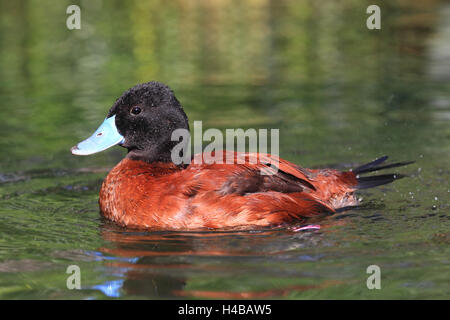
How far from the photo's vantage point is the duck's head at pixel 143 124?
6.00m

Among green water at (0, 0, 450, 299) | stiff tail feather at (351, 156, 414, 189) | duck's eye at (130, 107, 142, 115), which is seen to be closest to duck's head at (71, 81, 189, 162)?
duck's eye at (130, 107, 142, 115)

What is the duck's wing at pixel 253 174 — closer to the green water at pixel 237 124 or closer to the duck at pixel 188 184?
the duck at pixel 188 184

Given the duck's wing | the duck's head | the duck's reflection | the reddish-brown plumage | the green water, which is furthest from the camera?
the duck's head

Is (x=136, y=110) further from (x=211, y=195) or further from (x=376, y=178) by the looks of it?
(x=376, y=178)

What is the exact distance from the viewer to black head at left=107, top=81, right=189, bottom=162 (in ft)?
19.7

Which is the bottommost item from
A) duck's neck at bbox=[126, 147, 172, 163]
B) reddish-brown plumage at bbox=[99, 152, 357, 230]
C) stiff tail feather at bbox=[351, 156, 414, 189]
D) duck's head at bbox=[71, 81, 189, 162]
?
reddish-brown plumage at bbox=[99, 152, 357, 230]

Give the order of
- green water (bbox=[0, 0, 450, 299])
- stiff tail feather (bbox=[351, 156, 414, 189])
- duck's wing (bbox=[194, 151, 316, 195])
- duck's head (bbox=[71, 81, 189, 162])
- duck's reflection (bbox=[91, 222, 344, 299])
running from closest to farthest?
duck's reflection (bbox=[91, 222, 344, 299]) < green water (bbox=[0, 0, 450, 299]) < duck's wing (bbox=[194, 151, 316, 195]) < duck's head (bbox=[71, 81, 189, 162]) < stiff tail feather (bbox=[351, 156, 414, 189])

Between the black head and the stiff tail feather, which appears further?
the stiff tail feather

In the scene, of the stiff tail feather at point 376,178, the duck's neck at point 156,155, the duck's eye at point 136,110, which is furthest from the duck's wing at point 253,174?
the duck's eye at point 136,110

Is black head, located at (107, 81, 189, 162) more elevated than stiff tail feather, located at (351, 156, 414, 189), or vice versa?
black head, located at (107, 81, 189, 162)

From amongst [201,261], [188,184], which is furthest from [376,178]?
[201,261]

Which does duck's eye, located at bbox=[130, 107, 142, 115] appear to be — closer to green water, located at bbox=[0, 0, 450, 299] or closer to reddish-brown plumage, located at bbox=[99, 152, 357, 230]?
reddish-brown plumage, located at bbox=[99, 152, 357, 230]

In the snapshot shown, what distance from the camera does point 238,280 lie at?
182 inches
